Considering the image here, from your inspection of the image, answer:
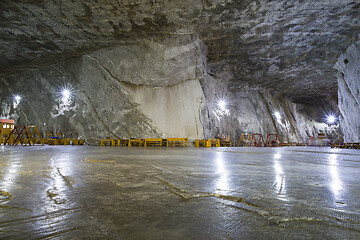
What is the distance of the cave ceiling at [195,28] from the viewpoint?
908cm

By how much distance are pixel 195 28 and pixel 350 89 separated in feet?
42.3

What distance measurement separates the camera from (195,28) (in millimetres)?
11062

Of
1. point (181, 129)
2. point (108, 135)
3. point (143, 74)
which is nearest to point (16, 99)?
point (108, 135)

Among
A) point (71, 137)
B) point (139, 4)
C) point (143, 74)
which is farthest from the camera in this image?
point (71, 137)

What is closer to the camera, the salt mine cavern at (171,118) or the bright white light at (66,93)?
the salt mine cavern at (171,118)

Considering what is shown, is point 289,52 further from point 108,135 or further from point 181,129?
point 108,135

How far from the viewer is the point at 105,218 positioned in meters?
0.86

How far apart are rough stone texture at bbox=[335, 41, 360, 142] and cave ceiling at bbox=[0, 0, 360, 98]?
2.19 feet

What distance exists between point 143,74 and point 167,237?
42.1 feet

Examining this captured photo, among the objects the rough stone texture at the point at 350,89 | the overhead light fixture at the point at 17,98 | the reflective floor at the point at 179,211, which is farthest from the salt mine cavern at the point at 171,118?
the overhead light fixture at the point at 17,98

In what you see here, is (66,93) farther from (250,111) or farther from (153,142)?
(250,111)

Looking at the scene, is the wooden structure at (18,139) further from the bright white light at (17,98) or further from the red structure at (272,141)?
the red structure at (272,141)

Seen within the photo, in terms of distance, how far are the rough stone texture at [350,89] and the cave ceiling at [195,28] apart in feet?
2.19

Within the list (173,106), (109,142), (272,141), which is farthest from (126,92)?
(272,141)
